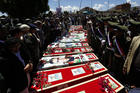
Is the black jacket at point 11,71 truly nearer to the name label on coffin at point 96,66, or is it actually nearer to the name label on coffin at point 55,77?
the name label on coffin at point 55,77

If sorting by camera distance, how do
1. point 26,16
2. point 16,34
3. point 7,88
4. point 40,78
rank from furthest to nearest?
point 26,16 → point 40,78 → point 16,34 → point 7,88

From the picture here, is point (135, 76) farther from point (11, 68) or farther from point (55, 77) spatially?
point (11, 68)

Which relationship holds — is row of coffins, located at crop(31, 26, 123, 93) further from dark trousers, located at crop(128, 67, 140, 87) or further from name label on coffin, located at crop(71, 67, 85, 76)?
dark trousers, located at crop(128, 67, 140, 87)

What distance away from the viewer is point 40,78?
2.38 meters

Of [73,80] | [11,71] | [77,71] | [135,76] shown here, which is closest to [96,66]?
[77,71]

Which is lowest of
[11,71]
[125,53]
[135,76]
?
[135,76]

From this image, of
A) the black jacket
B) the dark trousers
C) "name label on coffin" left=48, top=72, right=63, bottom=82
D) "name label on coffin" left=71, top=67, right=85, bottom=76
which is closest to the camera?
the black jacket

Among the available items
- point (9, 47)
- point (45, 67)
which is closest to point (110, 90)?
point (45, 67)

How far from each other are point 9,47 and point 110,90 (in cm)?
223

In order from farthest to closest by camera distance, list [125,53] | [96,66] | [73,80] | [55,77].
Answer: [96,66] → [125,53] → [55,77] → [73,80]

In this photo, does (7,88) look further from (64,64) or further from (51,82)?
(64,64)

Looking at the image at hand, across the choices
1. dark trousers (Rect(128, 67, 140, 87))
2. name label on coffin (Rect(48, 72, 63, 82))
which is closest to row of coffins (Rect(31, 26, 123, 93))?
name label on coffin (Rect(48, 72, 63, 82))

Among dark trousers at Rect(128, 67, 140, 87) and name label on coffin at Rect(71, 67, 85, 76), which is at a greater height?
dark trousers at Rect(128, 67, 140, 87)

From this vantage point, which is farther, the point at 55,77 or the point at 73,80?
the point at 55,77
